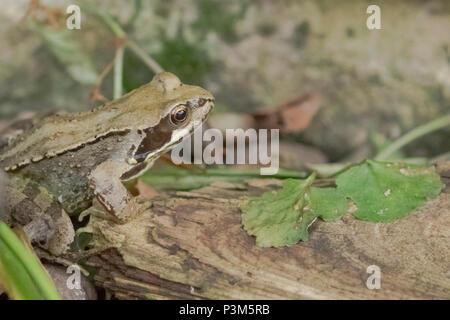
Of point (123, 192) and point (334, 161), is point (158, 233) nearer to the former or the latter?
point (123, 192)

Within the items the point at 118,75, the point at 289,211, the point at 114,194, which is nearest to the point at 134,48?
the point at 118,75

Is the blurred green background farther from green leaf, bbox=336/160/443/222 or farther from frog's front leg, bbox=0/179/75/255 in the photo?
frog's front leg, bbox=0/179/75/255

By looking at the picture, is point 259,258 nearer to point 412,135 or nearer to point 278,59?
point 412,135

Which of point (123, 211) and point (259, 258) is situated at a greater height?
point (123, 211)

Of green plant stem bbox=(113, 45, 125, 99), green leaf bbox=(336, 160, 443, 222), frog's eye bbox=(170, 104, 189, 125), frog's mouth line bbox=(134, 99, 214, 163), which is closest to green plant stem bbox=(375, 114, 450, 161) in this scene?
green leaf bbox=(336, 160, 443, 222)

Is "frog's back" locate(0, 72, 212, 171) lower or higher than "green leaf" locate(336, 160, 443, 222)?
higher

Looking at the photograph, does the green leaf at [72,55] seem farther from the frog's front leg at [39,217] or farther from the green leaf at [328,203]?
the green leaf at [328,203]
